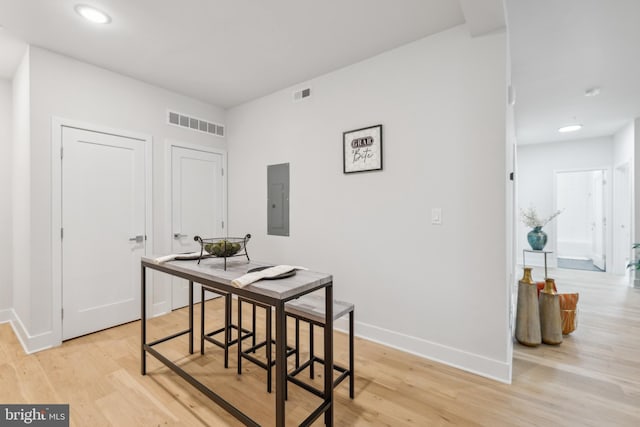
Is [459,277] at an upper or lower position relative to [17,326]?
upper

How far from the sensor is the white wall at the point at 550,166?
5.89 m

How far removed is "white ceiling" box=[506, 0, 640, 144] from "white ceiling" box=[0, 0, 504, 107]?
2.12 ft

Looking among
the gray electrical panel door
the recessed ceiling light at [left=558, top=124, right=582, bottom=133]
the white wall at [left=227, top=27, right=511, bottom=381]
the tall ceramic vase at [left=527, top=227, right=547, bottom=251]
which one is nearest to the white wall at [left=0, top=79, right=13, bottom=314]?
the gray electrical panel door

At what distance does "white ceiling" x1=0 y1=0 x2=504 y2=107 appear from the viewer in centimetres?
211

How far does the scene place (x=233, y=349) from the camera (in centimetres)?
257

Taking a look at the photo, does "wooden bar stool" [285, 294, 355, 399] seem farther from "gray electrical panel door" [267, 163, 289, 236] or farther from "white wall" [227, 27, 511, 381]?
"gray electrical panel door" [267, 163, 289, 236]

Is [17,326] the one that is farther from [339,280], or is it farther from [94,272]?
[339,280]

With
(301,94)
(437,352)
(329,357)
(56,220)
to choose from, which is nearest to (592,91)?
(301,94)

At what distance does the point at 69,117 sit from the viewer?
280 cm

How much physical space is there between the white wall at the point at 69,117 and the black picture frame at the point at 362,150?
220cm

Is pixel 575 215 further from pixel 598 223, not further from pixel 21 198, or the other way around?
pixel 21 198

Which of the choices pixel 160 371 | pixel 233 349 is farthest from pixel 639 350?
pixel 160 371

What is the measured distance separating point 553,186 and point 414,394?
6.49m

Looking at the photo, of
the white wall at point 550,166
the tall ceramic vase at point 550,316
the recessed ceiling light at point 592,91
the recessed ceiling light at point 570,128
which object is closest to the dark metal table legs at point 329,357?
the tall ceramic vase at point 550,316
